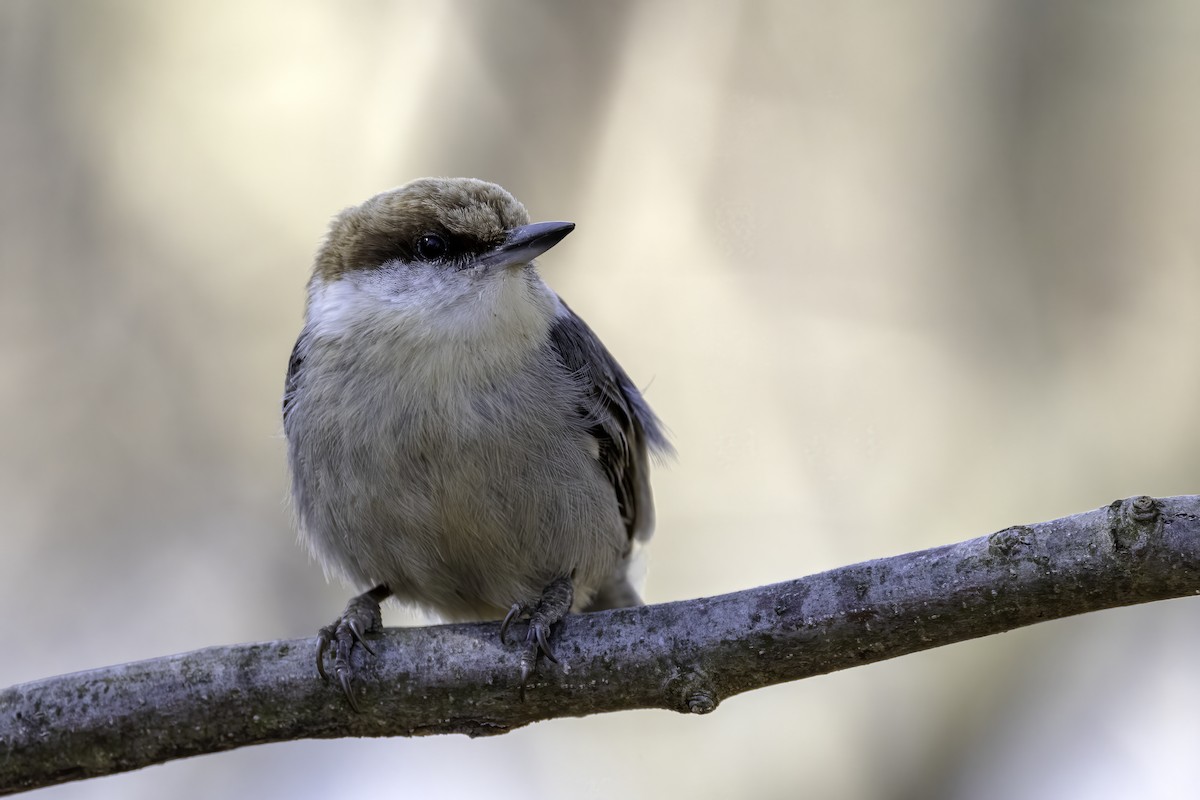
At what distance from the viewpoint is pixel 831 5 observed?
523 cm

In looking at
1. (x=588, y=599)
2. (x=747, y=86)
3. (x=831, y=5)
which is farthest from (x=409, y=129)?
(x=588, y=599)

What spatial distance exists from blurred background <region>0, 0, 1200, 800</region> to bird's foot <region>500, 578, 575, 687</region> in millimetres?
1555

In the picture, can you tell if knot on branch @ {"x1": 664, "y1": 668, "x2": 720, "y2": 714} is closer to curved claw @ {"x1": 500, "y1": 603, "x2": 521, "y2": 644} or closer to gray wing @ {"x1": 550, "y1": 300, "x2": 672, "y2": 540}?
curved claw @ {"x1": 500, "y1": 603, "x2": 521, "y2": 644}

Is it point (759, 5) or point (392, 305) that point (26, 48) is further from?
point (759, 5)

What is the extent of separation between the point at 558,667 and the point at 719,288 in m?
2.39

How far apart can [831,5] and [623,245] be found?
1559 millimetres

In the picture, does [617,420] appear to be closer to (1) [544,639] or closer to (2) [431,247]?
(2) [431,247]

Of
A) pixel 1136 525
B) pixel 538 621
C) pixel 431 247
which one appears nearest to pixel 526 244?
pixel 431 247

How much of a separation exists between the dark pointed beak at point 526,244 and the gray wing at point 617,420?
38cm

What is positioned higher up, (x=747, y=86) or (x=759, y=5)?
(x=759, y=5)

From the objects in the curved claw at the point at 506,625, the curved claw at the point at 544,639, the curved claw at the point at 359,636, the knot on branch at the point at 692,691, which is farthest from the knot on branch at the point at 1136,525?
the curved claw at the point at 359,636

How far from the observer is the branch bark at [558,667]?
8.60 ft

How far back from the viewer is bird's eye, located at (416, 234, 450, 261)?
3.64 meters

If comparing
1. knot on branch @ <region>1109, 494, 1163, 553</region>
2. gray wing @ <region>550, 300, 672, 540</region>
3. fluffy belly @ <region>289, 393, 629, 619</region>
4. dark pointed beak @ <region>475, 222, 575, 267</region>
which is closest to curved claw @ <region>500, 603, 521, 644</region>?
fluffy belly @ <region>289, 393, 629, 619</region>
